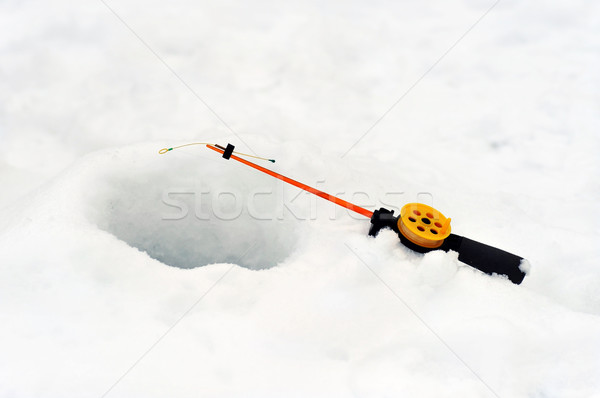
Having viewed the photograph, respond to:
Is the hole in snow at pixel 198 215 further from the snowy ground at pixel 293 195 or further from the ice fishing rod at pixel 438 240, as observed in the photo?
the ice fishing rod at pixel 438 240

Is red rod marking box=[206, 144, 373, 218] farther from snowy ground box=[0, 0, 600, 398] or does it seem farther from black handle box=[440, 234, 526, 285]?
black handle box=[440, 234, 526, 285]

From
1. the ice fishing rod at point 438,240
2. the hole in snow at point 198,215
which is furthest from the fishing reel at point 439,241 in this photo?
the hole in snow at point 198,215

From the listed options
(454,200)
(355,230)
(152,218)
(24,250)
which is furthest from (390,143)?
(24,250)

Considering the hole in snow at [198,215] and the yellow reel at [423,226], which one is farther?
the hole in snow at [198,215]

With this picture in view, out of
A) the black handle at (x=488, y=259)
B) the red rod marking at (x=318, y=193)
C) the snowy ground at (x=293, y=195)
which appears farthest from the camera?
the red rod marking at (x=318, y=193)

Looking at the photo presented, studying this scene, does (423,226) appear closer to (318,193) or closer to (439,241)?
(439,241)
